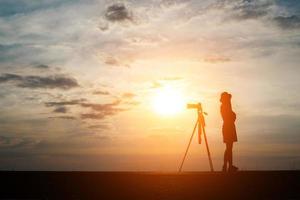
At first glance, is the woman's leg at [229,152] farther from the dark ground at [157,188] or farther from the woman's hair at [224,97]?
the dark ground at [157,188]

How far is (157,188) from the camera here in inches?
482

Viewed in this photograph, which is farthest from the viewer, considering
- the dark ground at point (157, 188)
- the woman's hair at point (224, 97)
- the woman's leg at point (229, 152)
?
the woman's leg at point (229, 152)

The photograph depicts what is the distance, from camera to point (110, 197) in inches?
433

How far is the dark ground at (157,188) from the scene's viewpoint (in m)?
11.2

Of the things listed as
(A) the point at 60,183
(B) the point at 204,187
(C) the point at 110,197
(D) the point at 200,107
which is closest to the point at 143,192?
(C) the point at 110,197

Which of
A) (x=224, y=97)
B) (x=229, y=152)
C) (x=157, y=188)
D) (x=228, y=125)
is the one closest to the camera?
(x=157, y=188)

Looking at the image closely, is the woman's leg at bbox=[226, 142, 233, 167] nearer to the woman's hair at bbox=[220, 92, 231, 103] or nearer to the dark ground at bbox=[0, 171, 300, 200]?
the woman's hair at bbox=[220, 92, 231, 103]

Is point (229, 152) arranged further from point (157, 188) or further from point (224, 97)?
point (157, 188)

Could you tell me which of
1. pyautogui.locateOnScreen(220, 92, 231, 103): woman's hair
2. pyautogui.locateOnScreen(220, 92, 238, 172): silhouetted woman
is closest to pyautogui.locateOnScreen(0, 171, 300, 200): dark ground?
pyautogui.locateOnScreen(220, 92, 238, 172): silhouetted woman

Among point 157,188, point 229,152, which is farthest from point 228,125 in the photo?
point 157,188

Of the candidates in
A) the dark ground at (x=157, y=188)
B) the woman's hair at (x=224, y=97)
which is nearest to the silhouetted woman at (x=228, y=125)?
the woman's hair at (x=224, y=97)

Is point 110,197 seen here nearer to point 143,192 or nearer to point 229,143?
point 143,192

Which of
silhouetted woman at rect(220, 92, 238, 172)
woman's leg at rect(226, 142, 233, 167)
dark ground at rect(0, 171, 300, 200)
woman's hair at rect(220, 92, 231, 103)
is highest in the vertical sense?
woman's hair at rect(220, 92, 231, 103)

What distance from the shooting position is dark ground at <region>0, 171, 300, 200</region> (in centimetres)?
1120
